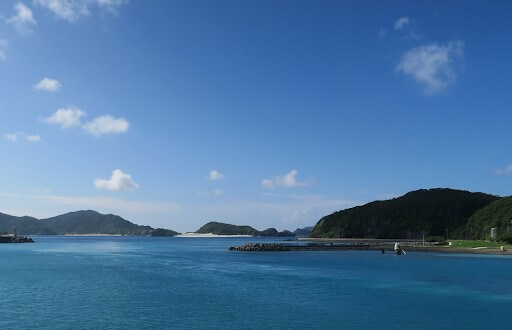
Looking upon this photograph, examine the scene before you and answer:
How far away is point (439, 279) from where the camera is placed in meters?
73.6

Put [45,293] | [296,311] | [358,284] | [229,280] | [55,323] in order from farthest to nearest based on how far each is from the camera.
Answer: [229,280]
[358,284]
[45,293]
[296,311]
[55,323]

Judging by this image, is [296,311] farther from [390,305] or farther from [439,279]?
[439,279]

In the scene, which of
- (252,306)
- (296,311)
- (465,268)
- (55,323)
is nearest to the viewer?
(55,323)

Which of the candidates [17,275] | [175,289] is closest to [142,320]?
[175,289]

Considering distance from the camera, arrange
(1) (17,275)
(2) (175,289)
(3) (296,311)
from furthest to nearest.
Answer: (1) (17,275)
(2) (175,289)
(3) (296,311)

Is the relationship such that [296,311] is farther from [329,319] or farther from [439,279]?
[439,279]

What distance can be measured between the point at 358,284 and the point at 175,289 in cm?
2757

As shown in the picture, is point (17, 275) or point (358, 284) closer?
point (358, 284)

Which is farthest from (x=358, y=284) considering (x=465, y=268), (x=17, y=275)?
(x=17, y=275)

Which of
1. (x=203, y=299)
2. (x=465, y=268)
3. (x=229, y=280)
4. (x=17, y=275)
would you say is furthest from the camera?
(x=465, y=268)

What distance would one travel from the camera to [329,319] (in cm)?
4147

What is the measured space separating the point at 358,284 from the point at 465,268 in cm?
3769

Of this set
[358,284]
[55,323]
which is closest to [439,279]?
[358,284]

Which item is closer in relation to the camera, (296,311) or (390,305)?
(296,311)
